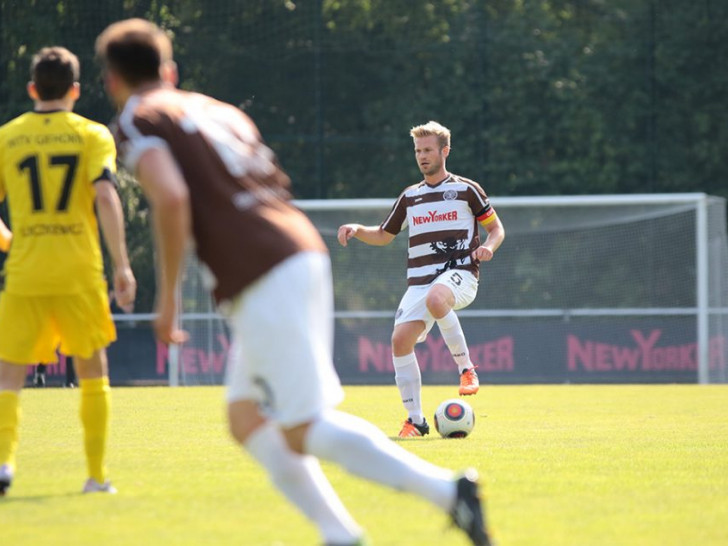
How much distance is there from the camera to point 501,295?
22.3 m

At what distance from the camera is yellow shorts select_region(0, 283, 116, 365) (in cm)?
652

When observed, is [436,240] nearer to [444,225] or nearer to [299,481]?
[444,225]

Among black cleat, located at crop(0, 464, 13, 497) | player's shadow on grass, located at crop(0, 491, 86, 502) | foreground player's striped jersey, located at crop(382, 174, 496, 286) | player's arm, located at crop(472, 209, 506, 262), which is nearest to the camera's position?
player's shadow on grass, located at crop(0, 491, 86, 502)

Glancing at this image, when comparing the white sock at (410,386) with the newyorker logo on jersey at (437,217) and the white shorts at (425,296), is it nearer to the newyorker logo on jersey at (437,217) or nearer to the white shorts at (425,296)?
the white shorts at (425,296)

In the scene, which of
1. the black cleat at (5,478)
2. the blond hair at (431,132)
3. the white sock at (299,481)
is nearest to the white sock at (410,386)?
the blond hair at (431,132)

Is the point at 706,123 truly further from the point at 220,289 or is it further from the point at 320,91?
the point at 220,289

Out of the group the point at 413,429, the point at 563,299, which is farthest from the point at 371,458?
the point at 563,299

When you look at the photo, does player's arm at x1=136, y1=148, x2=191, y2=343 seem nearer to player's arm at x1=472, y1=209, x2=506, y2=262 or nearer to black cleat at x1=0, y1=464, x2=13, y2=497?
black cleat at x1=0, y1=464, x2=13, y2=497

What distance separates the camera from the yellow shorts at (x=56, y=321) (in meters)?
6.52

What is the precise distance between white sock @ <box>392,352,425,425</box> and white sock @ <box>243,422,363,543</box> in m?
5.25

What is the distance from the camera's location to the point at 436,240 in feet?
35.2

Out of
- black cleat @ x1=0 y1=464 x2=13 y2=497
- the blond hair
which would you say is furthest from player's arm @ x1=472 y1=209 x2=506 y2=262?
black cleat @ x1=0 y1=464 x2=13 y2=497

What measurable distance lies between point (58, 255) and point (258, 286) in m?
2.28

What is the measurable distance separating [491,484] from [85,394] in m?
2.07
